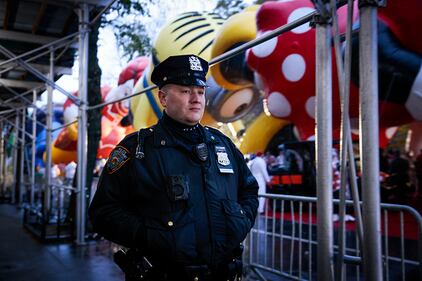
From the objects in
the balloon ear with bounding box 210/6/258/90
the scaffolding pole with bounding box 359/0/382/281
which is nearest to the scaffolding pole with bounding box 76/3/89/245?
the balloon ear with bounding box 210/6/258/90

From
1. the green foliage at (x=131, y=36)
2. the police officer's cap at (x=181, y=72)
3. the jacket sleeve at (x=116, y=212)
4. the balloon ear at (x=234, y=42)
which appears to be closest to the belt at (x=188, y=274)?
the jacket sleeve at (x=116, y=212)

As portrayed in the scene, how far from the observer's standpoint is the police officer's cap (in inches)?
80.3

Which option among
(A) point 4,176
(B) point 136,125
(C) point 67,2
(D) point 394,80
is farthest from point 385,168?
(A) point 4,176

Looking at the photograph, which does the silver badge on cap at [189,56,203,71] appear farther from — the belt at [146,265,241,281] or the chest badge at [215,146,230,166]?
the belt at [146,265,241,281]

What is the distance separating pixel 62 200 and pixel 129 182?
7.44 metres

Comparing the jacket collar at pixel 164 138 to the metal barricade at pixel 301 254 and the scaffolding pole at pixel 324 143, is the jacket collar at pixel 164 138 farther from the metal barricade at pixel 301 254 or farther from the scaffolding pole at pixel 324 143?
the metal barricade at pixel 301 254

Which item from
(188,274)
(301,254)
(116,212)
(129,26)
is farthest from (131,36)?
(188,274)

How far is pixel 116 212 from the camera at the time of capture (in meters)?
1.94

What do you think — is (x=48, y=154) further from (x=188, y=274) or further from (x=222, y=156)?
(x=188, y=274)

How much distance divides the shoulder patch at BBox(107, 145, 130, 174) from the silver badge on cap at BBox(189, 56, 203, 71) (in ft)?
1.73

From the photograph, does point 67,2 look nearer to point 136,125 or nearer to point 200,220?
point 200,220

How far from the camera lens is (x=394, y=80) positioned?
20.9 ft

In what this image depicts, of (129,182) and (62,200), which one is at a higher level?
(129,182)

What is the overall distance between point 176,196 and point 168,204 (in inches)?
2.5
